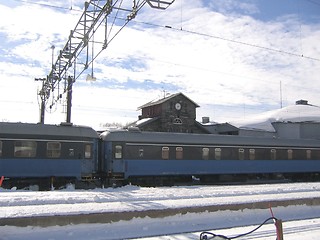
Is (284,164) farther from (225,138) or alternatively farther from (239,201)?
(239,201)

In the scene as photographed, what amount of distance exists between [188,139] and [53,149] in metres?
8.43

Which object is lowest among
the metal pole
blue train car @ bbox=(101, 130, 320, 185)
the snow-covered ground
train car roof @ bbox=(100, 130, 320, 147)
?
the snow-covered ground

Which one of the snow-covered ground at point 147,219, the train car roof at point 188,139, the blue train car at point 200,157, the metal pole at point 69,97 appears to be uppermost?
the metal pole at point 69,97

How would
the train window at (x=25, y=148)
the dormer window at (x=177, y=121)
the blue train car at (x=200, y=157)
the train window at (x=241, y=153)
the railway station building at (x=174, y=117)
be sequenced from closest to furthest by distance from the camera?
the train window at (x=25, y=148) < the blue train car at (x=200, y=157) < the train window at (x=241, y=153) < the railway station building at (x=174, y=117) < the dormer window at (x=177, y=121)

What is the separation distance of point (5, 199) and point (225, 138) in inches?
688

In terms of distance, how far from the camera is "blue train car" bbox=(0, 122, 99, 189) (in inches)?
750

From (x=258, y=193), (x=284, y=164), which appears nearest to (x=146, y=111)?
(x=284, y=164)

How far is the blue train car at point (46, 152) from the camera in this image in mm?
19047

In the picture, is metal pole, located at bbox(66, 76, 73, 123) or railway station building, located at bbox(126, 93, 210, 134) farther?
railway station building, located at bbox(126, 93, 210, 134)

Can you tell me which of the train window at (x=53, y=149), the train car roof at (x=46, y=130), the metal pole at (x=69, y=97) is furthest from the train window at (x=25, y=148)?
the metal pole at (x=69, y=97)

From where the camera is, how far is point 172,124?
148 ft

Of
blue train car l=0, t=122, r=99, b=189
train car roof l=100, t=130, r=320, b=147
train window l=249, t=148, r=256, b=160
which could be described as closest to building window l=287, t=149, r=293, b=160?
train car roof l=100, t=130, r=320, b=147

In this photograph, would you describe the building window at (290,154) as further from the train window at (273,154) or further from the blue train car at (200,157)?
the train window at (273,154)

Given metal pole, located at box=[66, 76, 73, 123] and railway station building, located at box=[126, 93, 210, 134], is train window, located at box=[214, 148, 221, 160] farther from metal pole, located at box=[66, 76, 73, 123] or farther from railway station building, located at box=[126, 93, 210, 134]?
railway station building, located at box=[126, 93, 210, 134]
